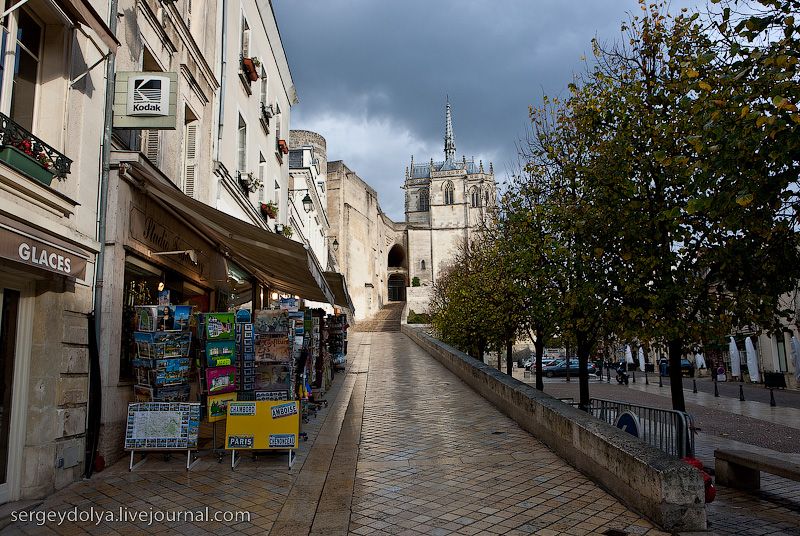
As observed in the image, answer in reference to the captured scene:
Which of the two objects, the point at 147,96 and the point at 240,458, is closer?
the point at 240,458

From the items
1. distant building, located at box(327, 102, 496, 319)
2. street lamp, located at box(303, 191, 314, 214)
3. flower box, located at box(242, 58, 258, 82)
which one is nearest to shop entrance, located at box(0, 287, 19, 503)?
flower box, located at box(242, 58, 258, 82)

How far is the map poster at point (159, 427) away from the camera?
6270mm

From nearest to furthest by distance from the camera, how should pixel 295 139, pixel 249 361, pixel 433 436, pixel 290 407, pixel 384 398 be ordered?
pixel 290 407, pixel 249 361, pixel 433 436, pixel 384 398, pixel 295 139

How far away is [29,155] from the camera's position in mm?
5137

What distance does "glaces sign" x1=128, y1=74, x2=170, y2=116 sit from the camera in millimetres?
6887

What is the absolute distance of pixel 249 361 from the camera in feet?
24.5

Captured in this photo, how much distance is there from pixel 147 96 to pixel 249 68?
24.6ft

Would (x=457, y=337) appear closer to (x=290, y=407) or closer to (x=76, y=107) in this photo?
(x=290, y=407)

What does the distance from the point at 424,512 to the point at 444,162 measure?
106m

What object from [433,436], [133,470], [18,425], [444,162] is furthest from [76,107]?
[444,162]

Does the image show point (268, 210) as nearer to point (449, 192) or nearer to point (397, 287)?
point (397, 287)

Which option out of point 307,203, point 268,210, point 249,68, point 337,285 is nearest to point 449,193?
point 307,203

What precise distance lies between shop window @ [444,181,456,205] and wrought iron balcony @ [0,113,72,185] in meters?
90.2

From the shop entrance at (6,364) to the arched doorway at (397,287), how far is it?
84998 millimetres
